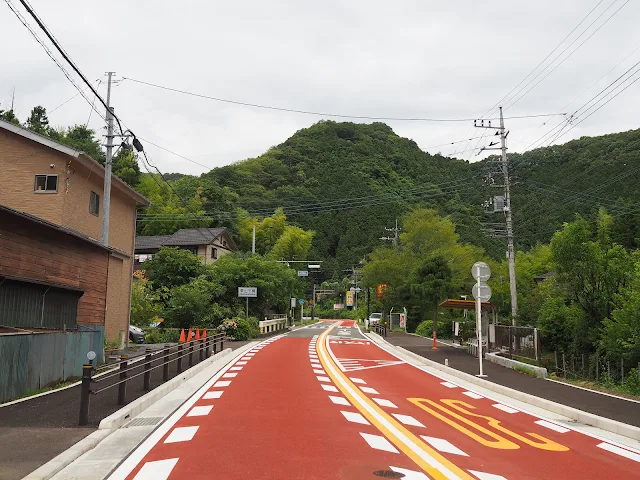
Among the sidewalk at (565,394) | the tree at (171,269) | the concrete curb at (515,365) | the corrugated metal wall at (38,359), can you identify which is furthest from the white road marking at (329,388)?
the tree at (171,269)

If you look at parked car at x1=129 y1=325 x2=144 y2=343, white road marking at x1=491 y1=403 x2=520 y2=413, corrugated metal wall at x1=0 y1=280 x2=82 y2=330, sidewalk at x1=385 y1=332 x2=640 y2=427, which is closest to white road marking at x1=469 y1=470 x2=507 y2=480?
sidewalk at x1=385 y1=332 x2=640 y2=427

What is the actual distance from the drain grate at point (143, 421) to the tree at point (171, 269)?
1228 inches

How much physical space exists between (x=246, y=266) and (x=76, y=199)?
19.8 metres

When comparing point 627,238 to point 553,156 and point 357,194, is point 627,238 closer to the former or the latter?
point 553,156

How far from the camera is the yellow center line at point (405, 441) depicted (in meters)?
5.55

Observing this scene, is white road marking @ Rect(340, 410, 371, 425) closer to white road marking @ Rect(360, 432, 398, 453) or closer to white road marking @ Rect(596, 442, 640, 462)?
white road marking @ Rect(360, 432, 398, 453)

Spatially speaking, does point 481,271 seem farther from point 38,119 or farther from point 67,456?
point 38,119

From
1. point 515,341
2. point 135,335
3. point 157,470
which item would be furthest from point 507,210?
point 157,470

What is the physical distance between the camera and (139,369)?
14.2 metres

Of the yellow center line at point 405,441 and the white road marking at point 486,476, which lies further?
the yellow center line at point 405,441

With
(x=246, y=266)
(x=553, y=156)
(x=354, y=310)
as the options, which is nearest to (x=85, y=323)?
(x=246, y=266)

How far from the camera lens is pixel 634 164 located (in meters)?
38.5

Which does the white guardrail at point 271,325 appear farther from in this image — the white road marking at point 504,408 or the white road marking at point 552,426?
the white road marking at point 552,426

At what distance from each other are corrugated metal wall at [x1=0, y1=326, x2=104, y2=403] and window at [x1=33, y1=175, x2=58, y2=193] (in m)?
8.46
